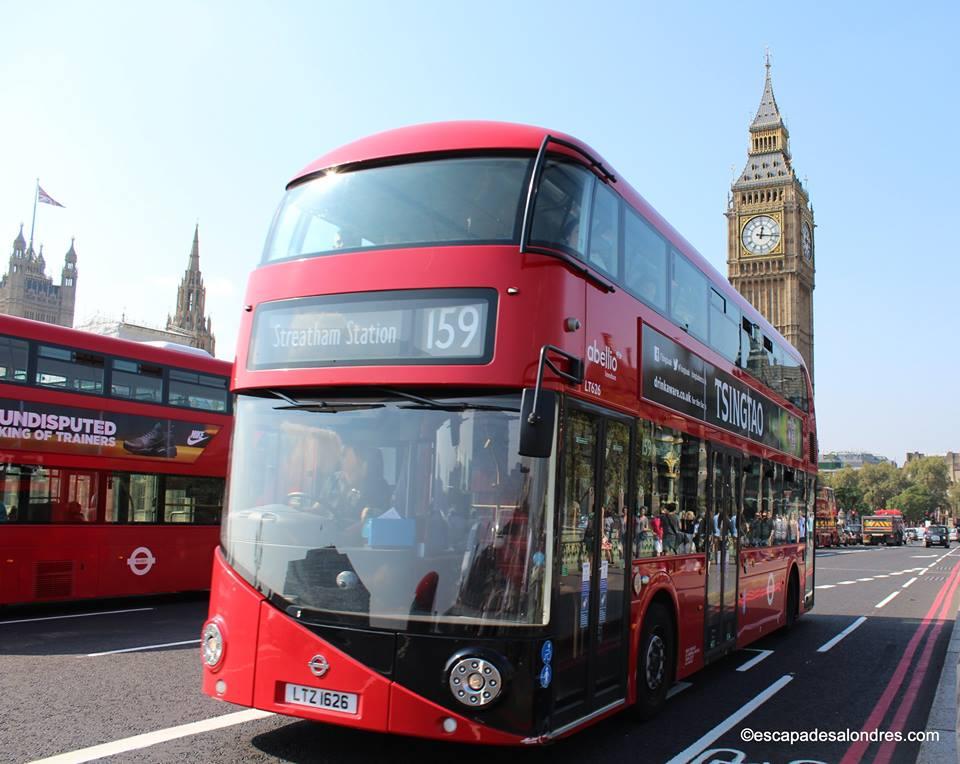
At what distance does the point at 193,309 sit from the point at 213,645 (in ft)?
413

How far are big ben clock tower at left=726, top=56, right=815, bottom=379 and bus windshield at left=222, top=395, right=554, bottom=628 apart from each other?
9684 centimetres

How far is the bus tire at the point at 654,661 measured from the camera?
661 cm

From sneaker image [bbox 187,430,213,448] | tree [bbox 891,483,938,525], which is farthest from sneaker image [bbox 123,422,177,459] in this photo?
tree [bbox 891,483,938,525]

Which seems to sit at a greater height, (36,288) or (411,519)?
(36,288)

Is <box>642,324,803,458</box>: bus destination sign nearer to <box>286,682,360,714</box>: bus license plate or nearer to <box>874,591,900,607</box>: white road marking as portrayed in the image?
<box>286,682,360,714</box>: bus license plate

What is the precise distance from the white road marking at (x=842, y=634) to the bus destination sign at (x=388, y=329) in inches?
309

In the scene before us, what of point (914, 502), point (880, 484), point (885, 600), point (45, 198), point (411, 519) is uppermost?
point (45, 198)

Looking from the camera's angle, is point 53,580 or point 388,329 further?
point 53,580

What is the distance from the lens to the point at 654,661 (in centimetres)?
687

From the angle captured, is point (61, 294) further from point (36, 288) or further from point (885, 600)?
point (885, 600)

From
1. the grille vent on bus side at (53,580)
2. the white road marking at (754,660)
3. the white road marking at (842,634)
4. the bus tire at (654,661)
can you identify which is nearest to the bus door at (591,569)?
the bus tire at (654,661)

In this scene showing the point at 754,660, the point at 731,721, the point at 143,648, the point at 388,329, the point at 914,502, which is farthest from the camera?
the point at 914,502

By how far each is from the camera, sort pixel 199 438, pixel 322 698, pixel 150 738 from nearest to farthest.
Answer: pixel 322 698 < pixel 150 738 < pixel 199 438

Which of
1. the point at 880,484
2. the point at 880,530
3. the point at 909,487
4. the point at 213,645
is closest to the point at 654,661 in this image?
the point at 213,645
